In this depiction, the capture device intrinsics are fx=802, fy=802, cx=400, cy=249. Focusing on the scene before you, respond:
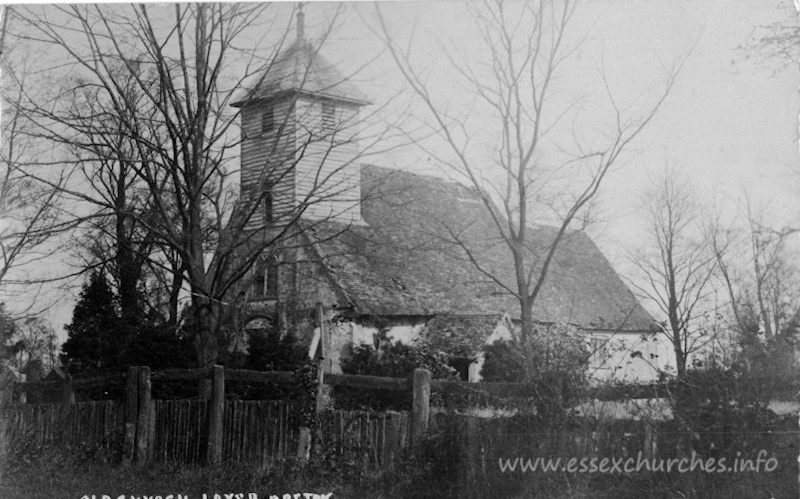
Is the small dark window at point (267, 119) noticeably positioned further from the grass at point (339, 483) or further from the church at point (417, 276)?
the grass at point (339, 483)

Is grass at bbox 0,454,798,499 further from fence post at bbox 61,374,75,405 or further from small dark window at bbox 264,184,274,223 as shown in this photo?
small dark window at bbox 264,184,274,223

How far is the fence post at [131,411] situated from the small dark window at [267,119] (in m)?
4.09

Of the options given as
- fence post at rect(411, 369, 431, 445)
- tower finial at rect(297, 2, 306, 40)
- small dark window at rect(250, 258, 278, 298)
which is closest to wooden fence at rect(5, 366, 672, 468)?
fence post at rect(411, 369, 431, 445)

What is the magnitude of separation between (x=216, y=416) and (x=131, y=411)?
5.40 feet

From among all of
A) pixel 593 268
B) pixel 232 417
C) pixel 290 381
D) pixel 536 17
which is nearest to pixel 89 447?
pixel 232 417

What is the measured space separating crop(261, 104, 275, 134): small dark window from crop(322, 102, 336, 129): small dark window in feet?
2.64

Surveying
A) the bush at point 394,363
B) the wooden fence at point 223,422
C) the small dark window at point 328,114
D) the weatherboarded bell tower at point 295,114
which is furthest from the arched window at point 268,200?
the bush at point 394,363

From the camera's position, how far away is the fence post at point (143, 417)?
11.6 m

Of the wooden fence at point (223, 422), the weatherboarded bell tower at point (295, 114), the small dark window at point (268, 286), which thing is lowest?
the wooden fence at point (223, 422)

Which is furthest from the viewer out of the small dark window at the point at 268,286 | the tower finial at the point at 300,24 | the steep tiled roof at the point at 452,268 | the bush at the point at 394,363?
the small dark window at the point at 268,286

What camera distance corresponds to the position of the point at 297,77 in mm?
11711

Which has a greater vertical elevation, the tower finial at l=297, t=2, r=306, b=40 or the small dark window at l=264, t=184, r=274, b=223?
the tower finial at l=297, t=2, r=306, b=40

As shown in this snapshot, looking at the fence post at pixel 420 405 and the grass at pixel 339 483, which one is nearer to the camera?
the grass at pixel 339 483

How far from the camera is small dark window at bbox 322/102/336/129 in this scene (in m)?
11.8
